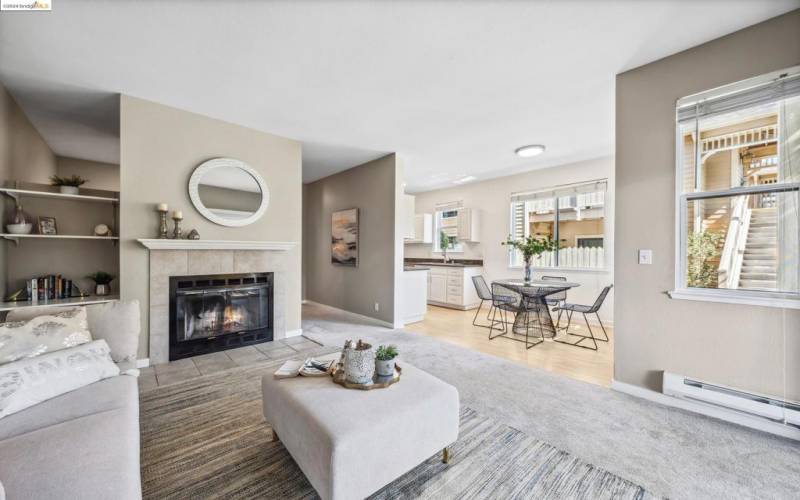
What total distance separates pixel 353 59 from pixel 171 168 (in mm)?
2302

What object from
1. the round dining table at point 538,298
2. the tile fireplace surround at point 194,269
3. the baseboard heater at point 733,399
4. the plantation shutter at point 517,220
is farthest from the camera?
the plantation shutter at point 517,220

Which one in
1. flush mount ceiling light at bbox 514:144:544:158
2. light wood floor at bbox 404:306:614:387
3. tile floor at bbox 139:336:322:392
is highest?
flush mount ceiling light at bbox 514:144:544:158

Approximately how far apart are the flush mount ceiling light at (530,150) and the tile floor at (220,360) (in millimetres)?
3857

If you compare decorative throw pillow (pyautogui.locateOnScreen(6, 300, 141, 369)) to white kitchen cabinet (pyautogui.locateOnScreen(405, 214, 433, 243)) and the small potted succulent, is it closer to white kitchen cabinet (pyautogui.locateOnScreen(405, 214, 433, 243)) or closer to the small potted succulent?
the small potted succulent

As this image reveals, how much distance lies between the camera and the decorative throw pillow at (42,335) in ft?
5.30

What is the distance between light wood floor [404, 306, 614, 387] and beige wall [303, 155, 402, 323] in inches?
32.1

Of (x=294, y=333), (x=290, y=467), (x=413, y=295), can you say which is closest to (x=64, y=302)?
(x=294, y=333)

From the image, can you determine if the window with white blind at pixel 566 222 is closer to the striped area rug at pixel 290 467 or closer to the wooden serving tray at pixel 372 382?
the striped area rug at pixel 290 467

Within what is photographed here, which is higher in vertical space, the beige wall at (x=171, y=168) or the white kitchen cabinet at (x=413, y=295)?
the beige wall at (x=171, y=168)

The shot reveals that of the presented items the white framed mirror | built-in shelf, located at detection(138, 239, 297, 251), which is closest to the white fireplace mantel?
built-in shelf, located at detection(138, 239, 297, 251)

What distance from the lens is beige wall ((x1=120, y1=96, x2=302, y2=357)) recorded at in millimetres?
3096

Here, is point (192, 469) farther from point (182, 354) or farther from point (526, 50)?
point (526, 50)

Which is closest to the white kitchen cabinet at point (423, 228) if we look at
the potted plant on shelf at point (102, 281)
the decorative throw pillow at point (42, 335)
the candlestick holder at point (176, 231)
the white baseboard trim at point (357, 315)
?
the white baseboard trim at point (357, 315)

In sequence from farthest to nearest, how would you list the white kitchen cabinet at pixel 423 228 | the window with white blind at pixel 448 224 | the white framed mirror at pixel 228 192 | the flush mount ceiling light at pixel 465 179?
the white kitchen cabinet at pixel 423 228, the window with white blind at pixel 448 224, the flush mount ceiling light at pixel 465 179, the white framed mirror at pixel 228 192
